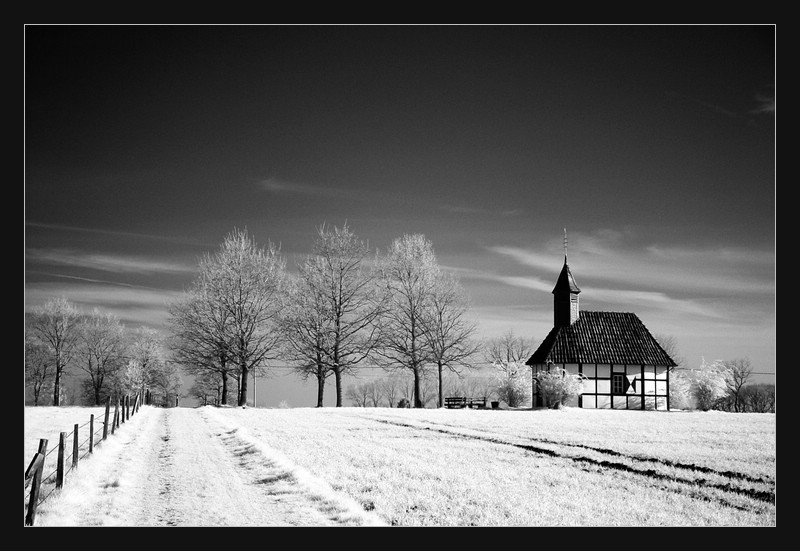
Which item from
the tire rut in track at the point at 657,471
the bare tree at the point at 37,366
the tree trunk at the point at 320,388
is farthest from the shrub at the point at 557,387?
the bare tree at the point at 37,366

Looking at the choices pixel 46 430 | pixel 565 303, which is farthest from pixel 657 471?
pixel 565 303

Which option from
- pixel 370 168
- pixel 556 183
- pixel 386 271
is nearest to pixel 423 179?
pixel 370 168

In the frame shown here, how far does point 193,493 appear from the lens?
9.22m

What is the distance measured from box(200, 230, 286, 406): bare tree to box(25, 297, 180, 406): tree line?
10.7 ft

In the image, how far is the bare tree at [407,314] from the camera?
1171 inches

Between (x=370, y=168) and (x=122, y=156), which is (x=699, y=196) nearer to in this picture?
(x=370, y=168)

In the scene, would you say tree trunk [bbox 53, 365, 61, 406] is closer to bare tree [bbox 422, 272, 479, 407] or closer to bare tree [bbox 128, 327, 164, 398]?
bare tree [bbox 128, 327, 164, 398]

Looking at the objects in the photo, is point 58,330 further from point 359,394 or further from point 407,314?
point 359,394

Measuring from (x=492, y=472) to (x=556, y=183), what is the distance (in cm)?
467

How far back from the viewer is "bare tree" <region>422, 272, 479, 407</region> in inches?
1222

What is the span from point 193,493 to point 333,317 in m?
19.9

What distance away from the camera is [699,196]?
11.2 meters

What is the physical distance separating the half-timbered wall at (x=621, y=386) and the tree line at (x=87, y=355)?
18.2 m

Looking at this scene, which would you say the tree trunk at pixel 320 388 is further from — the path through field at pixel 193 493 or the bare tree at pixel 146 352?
the path through field at pixel 193 493
